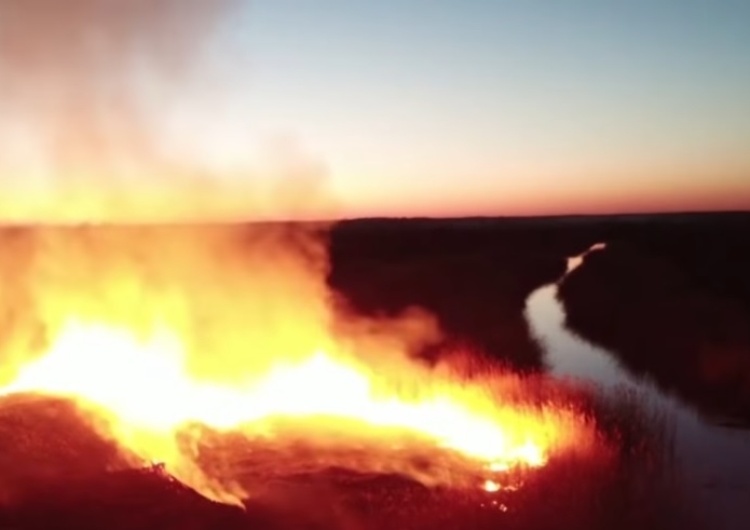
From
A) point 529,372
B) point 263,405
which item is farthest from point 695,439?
point 263,405

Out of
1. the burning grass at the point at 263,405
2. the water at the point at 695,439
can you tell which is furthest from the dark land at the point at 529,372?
the water at the point at 695,439

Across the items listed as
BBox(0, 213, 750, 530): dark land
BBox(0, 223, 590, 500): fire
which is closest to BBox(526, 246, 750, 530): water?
BBox(0, 213, 750, 530): dark land

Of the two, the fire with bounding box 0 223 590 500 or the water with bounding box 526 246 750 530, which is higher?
the fire with bounding box 0 223 590 500

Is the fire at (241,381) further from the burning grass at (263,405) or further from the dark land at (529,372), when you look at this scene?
the dark land at (529,372)

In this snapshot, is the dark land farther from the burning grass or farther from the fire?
the fire

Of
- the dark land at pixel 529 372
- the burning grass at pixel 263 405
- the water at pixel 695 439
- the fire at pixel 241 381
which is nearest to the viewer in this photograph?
the dark land at pixel 529 372

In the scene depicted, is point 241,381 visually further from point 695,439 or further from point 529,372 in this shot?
point 695,439

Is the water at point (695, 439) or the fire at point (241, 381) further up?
the fire at point (241, 381)

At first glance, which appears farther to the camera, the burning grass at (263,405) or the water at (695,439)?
the water at (695,439)
